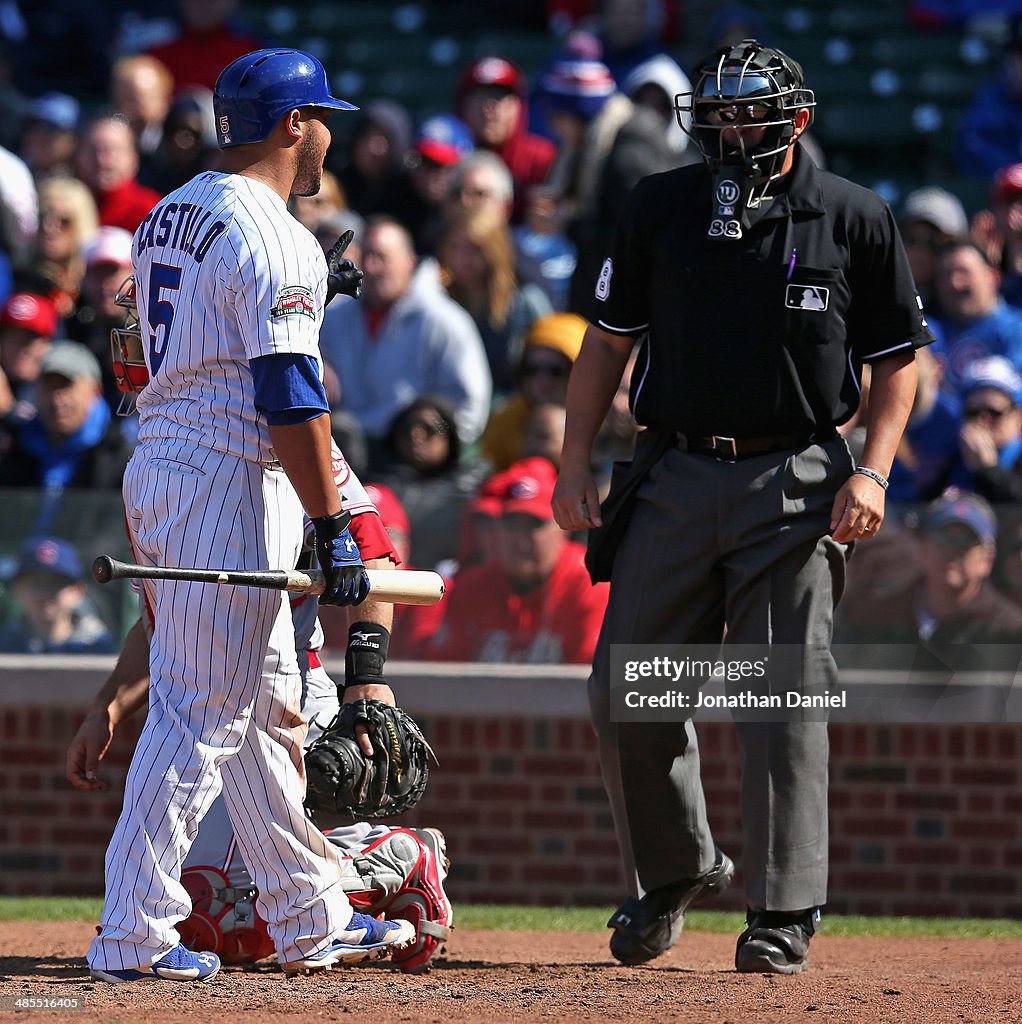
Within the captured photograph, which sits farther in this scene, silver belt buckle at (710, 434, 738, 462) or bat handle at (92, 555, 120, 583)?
silver belt buckle at (710, 434, 738, 462)

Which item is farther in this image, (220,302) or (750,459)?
(750,459)

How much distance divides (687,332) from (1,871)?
394cm

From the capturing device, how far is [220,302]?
419cm

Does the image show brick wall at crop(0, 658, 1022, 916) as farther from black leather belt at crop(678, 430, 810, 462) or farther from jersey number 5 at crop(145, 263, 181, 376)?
jersey number 5 at crop(145, 263, 181, 376)

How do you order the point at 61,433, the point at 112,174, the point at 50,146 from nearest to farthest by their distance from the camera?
1. the point at 61,433
2. the point at 112,174
3. the point at 50,146

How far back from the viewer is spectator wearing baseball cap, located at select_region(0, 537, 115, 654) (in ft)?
22.9

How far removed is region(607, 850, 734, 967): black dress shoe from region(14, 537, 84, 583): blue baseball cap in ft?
9.68

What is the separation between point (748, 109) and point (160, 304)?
1545 mm

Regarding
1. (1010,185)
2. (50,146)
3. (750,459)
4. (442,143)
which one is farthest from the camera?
(50,146)

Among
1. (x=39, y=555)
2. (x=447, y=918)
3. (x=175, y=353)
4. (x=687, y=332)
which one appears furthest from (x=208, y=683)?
(x=39, y=555)

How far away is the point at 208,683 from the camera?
4.24 metres

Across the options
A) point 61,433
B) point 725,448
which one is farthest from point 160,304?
point 61,433

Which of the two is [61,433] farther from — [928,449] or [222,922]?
[222,922]

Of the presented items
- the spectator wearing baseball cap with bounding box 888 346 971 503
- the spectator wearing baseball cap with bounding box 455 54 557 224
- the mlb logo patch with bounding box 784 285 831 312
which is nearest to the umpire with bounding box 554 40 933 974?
the mlb logo patch with bounding box 784 285 831 312
